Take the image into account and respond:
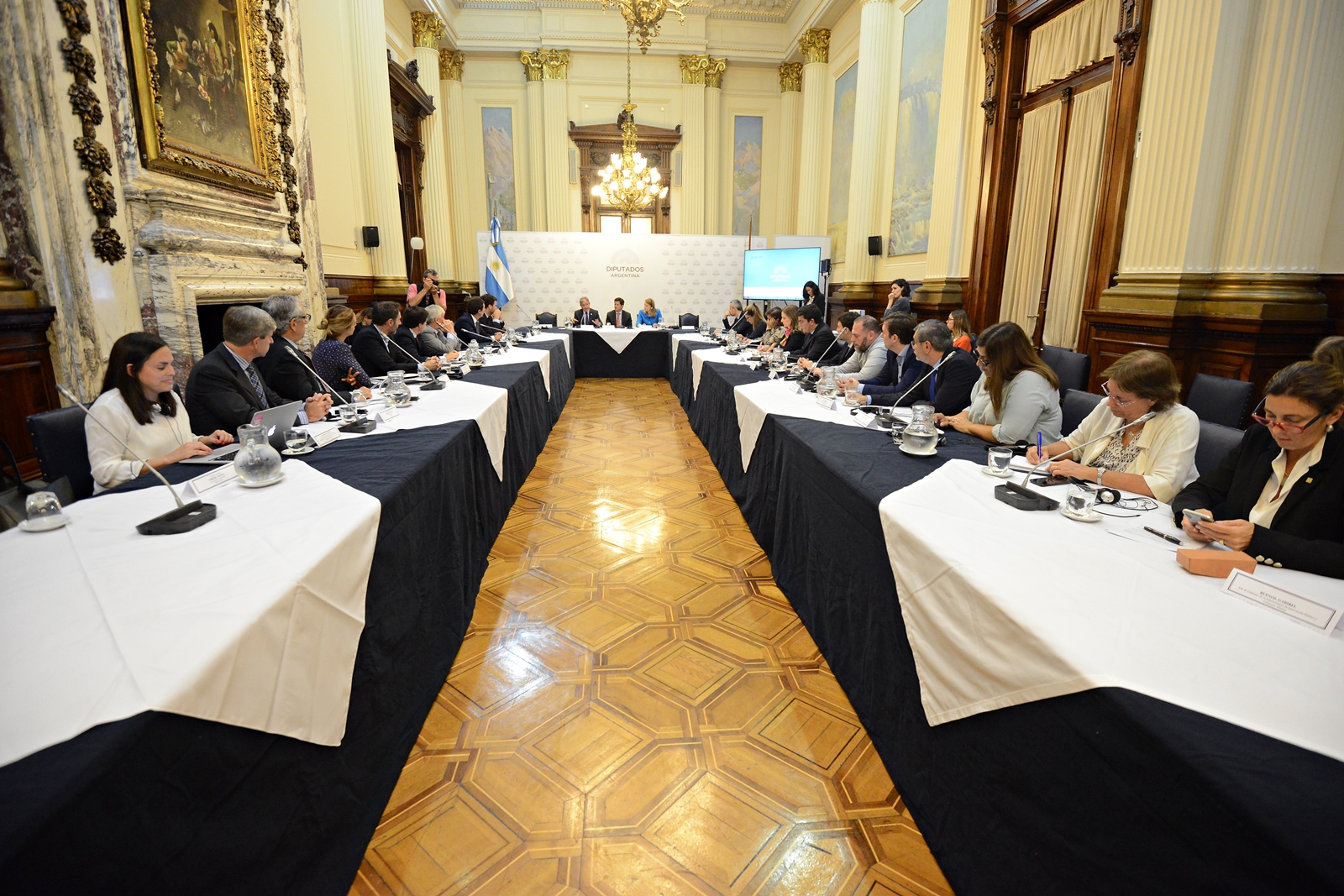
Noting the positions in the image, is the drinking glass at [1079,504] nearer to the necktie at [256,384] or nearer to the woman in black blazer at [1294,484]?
the woman in black blazer at [1294,484]

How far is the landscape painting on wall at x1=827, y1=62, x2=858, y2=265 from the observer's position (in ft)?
27.4

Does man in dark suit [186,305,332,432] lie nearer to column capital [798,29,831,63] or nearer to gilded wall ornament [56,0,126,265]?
gilded wall ornament [56,0,126,265]

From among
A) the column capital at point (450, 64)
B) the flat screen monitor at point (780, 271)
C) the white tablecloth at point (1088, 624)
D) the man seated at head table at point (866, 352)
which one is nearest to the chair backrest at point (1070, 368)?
the man seated at head table at point (866, 352)

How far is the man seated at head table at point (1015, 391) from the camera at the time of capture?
224 cm

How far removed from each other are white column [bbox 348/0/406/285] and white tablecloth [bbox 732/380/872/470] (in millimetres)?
5192

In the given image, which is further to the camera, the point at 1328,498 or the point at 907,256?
the point at 907,256

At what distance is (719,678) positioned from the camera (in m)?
2.03

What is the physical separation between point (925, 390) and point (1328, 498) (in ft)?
6.48

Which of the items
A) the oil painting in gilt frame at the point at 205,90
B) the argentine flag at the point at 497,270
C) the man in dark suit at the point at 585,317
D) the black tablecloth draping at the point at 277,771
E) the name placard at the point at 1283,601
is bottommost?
the black tablecloth draping at the point at 277,771

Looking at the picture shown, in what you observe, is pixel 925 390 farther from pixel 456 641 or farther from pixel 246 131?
pixel 246 131

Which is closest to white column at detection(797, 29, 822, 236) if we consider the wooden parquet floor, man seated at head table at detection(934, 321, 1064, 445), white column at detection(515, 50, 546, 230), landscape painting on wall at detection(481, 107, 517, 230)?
white column at detection(515, 50, 546, 230)

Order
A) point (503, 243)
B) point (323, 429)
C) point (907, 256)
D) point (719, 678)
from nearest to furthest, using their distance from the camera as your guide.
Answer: point (719, 678) → point (323, 429) → point (907, 256) → point (503, 243)

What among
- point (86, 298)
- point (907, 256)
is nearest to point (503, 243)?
point (907, 256)

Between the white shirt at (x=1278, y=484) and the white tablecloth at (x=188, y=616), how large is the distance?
6.49 feet
